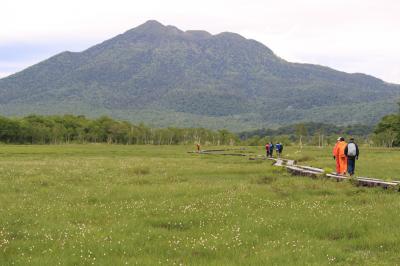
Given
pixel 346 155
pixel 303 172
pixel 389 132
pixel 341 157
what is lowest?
pixel 303 172

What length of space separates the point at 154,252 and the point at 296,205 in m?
8.71

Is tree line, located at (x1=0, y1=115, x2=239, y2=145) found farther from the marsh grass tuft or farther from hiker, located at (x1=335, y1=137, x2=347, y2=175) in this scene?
hiker, located at (x1=335, y1=137, x2=347, y2=175)

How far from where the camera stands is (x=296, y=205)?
19688 millimetres

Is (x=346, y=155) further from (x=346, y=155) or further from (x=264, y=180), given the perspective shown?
(x=264, y=180)

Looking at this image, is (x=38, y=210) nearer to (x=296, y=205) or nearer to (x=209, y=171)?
(x=296, y=205)

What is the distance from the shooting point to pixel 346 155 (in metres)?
32.2

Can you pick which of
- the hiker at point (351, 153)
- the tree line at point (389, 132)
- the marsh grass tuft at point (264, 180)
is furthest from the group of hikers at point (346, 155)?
the tree line at point (389, 132)

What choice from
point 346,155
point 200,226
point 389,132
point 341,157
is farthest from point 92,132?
point 200,226

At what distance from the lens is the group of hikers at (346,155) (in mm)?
31781

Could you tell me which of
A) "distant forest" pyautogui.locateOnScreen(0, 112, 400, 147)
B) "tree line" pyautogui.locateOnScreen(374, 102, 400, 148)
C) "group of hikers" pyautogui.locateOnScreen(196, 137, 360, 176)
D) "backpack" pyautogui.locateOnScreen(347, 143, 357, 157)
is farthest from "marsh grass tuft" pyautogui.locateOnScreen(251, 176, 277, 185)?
"tree line" pyautogui.locateOnScreen(374, 102, 400, 148)

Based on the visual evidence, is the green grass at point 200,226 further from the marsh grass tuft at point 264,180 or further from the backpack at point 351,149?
the backpack at point 351,149

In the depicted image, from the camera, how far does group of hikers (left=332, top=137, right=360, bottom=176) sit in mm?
31781

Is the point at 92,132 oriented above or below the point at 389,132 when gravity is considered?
below

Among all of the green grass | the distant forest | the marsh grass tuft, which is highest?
the distant forest
